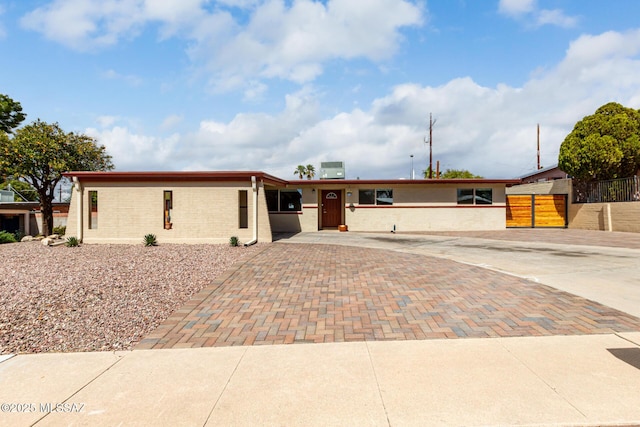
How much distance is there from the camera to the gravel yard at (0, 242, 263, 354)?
4.40 meters

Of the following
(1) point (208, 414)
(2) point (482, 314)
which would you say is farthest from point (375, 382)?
(2) point (482, 314)

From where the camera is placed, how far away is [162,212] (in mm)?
14289

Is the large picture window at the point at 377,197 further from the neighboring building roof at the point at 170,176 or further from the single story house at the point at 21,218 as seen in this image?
the single story house at the point at 21,218

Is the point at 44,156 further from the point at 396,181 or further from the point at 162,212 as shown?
the point at 396,181

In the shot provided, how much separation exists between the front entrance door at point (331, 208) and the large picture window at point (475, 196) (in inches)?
292

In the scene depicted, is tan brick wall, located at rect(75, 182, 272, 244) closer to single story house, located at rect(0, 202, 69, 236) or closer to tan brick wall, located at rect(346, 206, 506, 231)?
tan brick wall, located at rect(346, 206, 506, 231)

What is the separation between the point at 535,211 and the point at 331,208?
514 inches

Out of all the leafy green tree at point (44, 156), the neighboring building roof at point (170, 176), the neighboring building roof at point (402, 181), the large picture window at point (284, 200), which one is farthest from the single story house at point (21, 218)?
the neighboring building roof at point (402, 181)

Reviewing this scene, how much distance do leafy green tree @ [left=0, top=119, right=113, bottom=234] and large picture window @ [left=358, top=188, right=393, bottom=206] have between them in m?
17.4

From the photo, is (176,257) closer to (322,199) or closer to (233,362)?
(233,362)

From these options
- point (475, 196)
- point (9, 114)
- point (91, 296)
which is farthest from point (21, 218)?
point (475, 196)

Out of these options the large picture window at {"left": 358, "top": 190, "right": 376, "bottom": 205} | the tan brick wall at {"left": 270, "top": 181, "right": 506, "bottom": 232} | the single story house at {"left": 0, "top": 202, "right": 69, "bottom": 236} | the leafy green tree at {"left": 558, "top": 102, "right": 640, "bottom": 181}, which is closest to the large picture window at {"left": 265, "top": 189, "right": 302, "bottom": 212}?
the tan brick wall at {"left": 270, "top": 181, "right": 506, "bottom": 232}

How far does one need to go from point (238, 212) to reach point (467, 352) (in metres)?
11.9

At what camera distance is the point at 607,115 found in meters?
19.8
